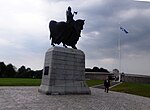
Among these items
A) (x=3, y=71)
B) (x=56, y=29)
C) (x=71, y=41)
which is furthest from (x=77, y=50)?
(x=3, y=71)

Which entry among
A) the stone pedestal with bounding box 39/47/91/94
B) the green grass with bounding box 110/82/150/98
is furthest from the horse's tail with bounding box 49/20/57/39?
the green grass with bounding box 110/82/150/98

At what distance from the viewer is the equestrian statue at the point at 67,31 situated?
56.3 ft

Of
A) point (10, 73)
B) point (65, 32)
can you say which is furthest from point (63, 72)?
Answer: point (10, 73)

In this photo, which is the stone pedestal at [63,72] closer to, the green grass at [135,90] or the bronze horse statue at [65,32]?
the bronze horse statue at [65,32]

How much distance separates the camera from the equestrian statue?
17172 mm

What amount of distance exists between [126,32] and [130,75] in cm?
923

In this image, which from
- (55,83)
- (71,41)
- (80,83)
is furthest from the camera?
(71,41)

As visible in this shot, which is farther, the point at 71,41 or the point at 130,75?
the point at 130,75

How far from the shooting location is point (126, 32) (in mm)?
35719

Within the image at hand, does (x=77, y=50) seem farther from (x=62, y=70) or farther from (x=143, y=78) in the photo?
(x=143, y=78)

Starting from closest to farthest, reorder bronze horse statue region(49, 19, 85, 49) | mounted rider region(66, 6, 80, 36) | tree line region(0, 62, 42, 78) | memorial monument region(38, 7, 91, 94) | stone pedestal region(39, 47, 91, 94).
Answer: stone pedestal region(39, 47, 91, 94)
memorial monument region(38, 7, 91, 94)
bronze horse statue region(49, 19, 85, 49)
mounted rider region(66, 6, 80, 36)
tree line region(0, 62, 42, 78)

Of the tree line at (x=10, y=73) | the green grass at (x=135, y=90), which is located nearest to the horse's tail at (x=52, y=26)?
the green grass at (x=135, y=90)

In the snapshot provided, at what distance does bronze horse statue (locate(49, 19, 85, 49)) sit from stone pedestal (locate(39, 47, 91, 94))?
3.22 feet

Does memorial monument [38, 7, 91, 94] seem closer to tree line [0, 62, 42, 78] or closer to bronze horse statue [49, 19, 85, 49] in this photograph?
bronze horse statue [49, 19, 85, 49]
